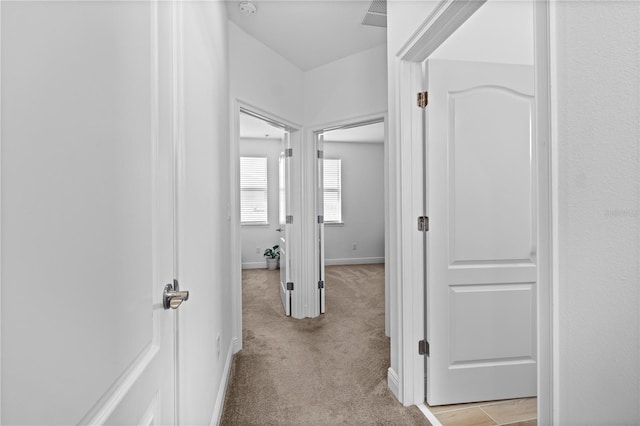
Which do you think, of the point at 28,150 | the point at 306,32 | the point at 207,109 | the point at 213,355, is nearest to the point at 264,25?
the point at 306,32

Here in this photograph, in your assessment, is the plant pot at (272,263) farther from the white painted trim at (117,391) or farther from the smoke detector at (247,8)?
the white painted trim at (117,391)

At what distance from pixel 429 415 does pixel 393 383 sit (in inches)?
11.2

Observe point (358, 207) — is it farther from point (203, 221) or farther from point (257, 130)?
point (203, 221)

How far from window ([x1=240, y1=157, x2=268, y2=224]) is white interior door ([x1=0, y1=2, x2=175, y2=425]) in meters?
5.76

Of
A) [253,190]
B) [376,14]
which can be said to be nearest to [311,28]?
[376,14]

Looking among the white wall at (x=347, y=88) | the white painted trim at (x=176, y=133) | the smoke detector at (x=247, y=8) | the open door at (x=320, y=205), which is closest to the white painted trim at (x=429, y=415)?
the white painted trim at (x=176, y=133)

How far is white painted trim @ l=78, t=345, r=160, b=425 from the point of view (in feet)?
1.79

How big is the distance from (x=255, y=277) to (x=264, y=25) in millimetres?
4001

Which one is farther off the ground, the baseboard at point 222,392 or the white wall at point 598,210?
the white wall at point 598,210

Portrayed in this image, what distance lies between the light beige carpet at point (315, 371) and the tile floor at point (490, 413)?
0.16 m

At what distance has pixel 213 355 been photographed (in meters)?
1.70

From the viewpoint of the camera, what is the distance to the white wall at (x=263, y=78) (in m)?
2.75

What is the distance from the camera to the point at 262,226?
6.66 metres

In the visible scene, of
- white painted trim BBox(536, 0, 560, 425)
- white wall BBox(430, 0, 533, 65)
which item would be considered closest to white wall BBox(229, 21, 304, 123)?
white wall BBox(430, 0, 533, 65)
